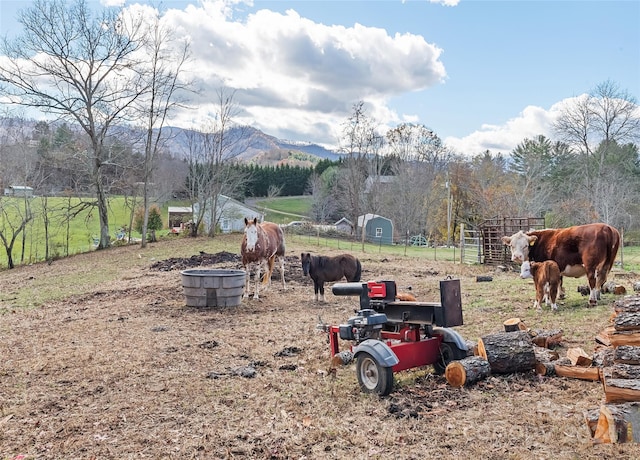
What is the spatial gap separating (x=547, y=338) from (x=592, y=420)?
110 inches

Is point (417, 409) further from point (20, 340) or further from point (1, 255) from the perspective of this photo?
point (1, 255)

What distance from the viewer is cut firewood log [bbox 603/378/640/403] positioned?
12.7ft

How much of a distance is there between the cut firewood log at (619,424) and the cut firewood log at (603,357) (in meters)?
1.01

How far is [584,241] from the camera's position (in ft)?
31.8

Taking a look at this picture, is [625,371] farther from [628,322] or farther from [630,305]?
[630,305]

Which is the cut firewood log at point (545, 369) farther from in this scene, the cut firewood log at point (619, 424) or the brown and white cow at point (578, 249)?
the brown and white cow at point (578, 249)

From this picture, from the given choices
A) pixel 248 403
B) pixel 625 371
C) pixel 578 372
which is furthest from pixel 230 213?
pixel 625 371

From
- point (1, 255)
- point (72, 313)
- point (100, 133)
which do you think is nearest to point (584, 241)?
point (72, 313)

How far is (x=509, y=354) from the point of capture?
17.7 ft

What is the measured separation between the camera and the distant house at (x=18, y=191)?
28.0 m

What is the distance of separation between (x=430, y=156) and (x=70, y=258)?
47609 millimetres

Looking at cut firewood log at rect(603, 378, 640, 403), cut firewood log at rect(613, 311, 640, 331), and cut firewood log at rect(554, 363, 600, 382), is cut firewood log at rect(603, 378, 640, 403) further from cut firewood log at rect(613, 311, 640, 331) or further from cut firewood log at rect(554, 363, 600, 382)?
cut firewood log at rect(554, 363, 600, 382)

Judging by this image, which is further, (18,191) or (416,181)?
(416,181)

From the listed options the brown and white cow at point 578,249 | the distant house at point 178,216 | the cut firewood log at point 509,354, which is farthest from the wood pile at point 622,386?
the distant house at point 178,216
